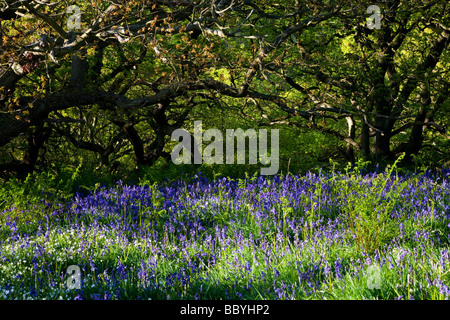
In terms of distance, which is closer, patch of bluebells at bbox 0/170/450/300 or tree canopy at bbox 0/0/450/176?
patch of bluebells at bbox 0/170/450/300

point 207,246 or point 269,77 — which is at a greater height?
point 269,77

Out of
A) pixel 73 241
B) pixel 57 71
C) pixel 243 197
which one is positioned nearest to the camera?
pixel 73 241

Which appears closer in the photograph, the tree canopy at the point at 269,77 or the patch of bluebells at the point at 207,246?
the patch of bluebells at the point at 207,246

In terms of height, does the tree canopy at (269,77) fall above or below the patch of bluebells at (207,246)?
above

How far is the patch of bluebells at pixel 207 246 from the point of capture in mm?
3635

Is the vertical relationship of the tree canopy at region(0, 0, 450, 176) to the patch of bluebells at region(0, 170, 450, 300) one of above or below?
above

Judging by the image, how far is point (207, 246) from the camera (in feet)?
14.9

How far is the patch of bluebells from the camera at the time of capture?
11.9 feet

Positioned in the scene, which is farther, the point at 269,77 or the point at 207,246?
the point at 269,77

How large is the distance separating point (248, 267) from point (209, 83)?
5903 mm
